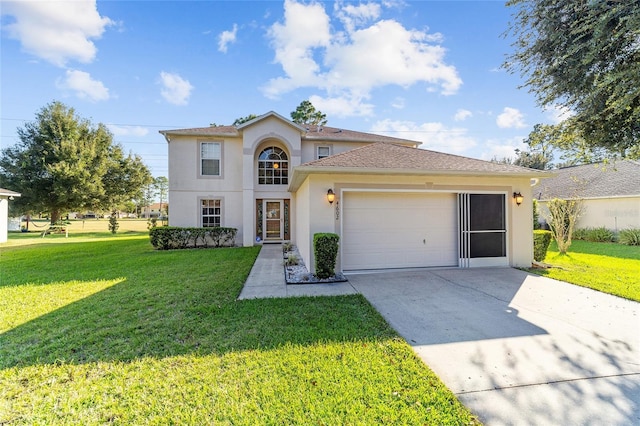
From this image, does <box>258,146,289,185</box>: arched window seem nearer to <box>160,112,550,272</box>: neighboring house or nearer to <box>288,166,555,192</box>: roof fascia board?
<box>160,112,550,272</box>: neighboring house

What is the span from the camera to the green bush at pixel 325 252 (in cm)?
659

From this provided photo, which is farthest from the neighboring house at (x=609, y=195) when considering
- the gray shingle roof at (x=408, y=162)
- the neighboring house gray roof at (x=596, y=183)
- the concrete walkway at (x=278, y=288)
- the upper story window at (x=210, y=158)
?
the upper story window at (x=210, y=158)

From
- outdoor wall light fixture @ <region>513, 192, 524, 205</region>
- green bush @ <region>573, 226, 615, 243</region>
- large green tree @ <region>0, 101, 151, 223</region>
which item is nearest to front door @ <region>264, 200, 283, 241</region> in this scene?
outdoor wall light fixture @ <region>513, 192, 524, 205</region>

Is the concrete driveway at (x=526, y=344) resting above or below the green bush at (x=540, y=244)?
below

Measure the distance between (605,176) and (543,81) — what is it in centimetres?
1709

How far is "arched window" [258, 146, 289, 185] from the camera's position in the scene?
14273mm

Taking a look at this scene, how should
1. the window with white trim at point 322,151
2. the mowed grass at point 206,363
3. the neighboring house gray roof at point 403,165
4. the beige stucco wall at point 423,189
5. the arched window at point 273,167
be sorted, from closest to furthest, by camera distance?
the mowed grass at point 206,363
the neighboring house gray roof at point 403,165
the beige stucco wall at point 423,189
the arched window at point 273,167
the window with white trim at point 322,151

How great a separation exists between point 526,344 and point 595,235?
16930 millimetres

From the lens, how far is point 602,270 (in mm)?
7547

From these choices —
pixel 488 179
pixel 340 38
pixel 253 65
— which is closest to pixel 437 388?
pixel 488 179

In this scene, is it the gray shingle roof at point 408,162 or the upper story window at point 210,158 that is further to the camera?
the upper story window at point 210,158

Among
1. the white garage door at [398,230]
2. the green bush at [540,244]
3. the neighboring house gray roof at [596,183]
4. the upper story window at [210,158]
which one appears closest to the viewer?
the white garage door at [398,230]

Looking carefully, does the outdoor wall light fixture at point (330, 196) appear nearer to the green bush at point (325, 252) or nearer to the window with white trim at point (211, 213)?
the green bush at point (325, 252)

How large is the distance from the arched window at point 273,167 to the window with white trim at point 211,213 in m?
2.64
